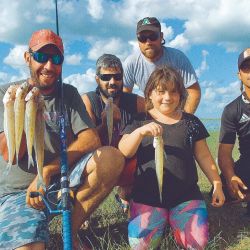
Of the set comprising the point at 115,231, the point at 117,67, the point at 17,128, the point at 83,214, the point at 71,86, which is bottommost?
the point at 115,231

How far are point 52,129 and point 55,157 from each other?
31cm

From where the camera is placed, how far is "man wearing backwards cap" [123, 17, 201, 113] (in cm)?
751

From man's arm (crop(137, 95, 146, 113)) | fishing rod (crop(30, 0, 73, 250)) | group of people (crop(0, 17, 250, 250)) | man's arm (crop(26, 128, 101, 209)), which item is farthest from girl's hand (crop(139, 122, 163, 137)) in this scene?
man's arm (crop(137, 95, 146, 113))

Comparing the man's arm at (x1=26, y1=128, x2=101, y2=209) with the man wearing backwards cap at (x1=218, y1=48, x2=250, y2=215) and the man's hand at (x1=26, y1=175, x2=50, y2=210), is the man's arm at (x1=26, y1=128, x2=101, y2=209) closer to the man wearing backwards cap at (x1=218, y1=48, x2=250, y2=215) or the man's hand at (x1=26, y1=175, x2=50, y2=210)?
the man's hand at (x1=26, y1=175, x2=50, y2=210)

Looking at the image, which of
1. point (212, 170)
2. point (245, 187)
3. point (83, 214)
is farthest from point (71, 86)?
point (245, 187)

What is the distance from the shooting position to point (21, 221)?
4227 millimetres

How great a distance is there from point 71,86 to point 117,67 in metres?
1.18

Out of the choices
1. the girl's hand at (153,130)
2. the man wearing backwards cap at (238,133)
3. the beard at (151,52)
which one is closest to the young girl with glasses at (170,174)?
the girl's hand at (153,130)

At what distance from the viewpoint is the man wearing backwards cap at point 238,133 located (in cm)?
591

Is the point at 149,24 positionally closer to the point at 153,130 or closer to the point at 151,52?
the point at 151,52

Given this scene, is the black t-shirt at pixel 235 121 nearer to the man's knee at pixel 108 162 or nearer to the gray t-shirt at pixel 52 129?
the man's knee at pixel 108 162

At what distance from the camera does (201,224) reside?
195 inches

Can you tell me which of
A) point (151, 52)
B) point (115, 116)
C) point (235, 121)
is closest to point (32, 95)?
point (115, 116)

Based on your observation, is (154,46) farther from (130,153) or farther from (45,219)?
(45,219)
